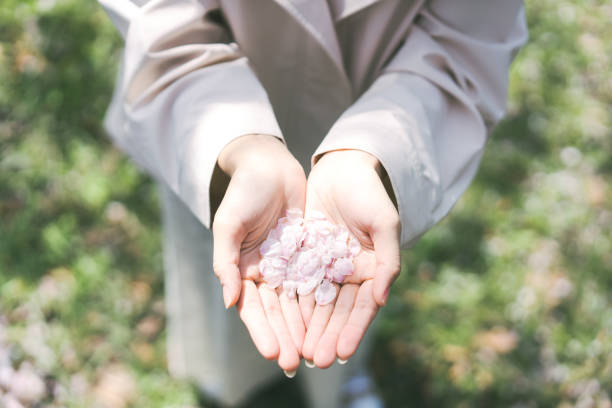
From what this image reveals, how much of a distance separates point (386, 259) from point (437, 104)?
18.6 inches

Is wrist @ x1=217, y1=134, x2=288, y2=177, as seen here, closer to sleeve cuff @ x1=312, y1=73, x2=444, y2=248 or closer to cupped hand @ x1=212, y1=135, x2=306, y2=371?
cupped hand @ x1=212, y1=135, x2=306, y2=371

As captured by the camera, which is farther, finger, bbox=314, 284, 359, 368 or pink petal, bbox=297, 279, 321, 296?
pink petal, bbox=297, 279, 321, 296

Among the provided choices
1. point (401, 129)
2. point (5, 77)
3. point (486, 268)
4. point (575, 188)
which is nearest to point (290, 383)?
point (486, 268)

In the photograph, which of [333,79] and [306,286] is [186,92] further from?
[306,286]

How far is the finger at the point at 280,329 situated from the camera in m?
1.11

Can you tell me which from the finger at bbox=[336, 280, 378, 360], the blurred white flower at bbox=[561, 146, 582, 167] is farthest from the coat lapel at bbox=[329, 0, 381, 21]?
the blurred white flower at bbox=[561, 146, 582, 167]

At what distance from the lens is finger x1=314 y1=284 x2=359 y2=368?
3.69 ft

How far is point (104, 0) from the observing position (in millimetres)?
1291

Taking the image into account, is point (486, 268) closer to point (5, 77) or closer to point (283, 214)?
point (283, 214)

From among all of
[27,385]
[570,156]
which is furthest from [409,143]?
[570,156]

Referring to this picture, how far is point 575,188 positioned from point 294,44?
237 centimetres

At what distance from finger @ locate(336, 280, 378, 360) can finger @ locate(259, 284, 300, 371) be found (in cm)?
10

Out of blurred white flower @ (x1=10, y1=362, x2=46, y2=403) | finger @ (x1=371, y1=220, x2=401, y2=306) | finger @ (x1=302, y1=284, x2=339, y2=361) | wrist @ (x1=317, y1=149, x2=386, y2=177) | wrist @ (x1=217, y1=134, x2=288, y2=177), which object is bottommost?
blurred white flower @ (x1=10, y1=362, x2=46, y2=403)

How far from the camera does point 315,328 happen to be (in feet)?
3.88
